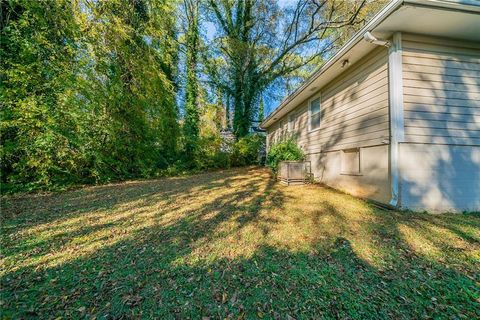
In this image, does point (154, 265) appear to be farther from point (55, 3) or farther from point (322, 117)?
point (55, 3)

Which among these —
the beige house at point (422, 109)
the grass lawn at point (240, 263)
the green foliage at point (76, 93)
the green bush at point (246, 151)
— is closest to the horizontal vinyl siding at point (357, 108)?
the beige house at point (422, 109)

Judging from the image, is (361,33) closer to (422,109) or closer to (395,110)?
(395,110)

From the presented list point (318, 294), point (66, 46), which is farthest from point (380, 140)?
point (66, 46)

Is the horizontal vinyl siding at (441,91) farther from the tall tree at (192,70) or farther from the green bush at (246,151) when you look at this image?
the tall tree at (192,70)

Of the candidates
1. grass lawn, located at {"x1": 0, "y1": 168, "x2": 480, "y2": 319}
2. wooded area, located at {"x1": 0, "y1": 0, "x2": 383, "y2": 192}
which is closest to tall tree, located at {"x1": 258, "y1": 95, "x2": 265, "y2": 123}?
wooded area, located at {"x1": 0, "y1": 0, "x2": 383, "y2": 192}

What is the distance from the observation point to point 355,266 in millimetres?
2365

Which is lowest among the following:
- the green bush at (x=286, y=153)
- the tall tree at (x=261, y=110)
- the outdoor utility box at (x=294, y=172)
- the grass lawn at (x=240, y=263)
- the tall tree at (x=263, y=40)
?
the grass lawn at (x=240, y=263)

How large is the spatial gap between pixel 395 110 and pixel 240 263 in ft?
13.3

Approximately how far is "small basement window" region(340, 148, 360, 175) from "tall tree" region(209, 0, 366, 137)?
33.7 ft

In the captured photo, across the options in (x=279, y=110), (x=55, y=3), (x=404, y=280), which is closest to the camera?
(x=404, y=280)

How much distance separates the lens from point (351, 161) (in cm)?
562

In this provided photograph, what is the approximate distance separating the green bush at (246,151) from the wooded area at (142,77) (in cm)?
9

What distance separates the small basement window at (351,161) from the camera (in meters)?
5.35

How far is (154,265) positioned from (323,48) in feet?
55.1
